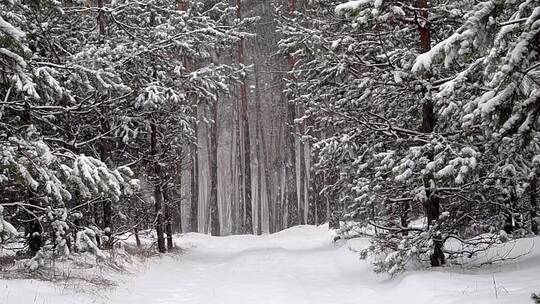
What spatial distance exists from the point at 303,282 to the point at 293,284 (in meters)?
0.46

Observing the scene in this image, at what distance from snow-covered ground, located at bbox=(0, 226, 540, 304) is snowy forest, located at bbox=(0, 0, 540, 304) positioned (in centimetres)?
12

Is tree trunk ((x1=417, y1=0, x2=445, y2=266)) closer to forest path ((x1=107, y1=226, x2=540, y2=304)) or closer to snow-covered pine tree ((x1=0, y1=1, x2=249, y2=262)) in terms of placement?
forest path ((x1=107, y1=226, x2=540, y2=304))

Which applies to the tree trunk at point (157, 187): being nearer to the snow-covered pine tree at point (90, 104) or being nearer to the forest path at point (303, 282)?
the snow-covered pine tree at point (90, 104)

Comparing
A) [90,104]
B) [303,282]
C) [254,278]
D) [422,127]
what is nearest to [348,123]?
[422,127]

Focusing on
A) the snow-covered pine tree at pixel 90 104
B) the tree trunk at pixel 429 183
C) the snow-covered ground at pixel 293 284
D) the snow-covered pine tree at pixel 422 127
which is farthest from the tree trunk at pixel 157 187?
the tree trunk at pixel 429 183

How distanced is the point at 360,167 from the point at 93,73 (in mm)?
5347

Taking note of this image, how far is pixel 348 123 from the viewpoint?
10.5 meters

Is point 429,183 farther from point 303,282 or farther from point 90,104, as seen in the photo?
point 90,104

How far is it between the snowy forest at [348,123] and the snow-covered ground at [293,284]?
116mm

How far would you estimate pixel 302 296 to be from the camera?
344 inches

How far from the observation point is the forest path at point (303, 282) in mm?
7344

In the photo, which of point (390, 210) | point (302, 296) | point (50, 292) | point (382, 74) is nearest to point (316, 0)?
point (382, 74)

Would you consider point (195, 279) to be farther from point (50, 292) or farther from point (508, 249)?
point (508, 249)

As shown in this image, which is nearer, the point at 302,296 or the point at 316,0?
the point at 302,296
